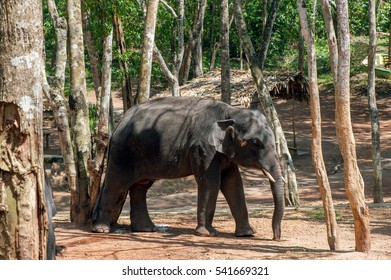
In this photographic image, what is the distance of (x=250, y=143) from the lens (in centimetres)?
1126

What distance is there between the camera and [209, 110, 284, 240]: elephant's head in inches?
439

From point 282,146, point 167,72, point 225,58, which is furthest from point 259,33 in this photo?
point 282,146

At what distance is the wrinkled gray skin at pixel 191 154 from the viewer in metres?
11.2

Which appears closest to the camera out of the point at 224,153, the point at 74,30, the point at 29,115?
the point at 29,115

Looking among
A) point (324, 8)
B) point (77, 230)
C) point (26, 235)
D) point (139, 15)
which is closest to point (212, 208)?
point (77, 230)

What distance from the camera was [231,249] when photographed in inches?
392

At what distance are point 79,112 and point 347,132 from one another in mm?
4764

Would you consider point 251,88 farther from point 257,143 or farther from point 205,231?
point 205,231

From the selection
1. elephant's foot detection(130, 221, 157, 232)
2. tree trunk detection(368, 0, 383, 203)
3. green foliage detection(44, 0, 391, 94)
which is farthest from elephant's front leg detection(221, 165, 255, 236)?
green foliage detection(44, 0, 391, 94)

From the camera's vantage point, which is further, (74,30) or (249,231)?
(74,30)

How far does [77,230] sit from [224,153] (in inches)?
101

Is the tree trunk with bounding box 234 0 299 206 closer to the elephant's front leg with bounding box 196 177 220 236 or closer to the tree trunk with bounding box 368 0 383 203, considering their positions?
the tree trunk with bounding box 368 0 383 203

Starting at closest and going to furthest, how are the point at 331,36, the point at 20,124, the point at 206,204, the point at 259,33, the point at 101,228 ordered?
the point at 20,124 → the point at 331,36 → the point at 206,204 → the point at 101,228 → the point at 259,33

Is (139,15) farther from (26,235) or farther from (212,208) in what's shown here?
(26,235)
